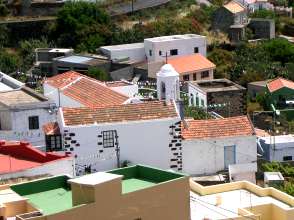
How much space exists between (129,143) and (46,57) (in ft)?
102

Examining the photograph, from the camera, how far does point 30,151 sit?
72.3 feet

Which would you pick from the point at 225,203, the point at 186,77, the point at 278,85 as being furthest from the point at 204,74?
the point at 225,203

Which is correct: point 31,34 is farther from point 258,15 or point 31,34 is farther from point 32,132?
point 32,132

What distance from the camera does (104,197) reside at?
13.5 m

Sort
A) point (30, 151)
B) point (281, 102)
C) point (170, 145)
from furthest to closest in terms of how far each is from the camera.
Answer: point (281, 102) < point (170, 145) < point (30, 151)

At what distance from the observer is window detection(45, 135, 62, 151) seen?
2438cm

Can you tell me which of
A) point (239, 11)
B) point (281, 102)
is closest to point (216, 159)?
point (281, 102)

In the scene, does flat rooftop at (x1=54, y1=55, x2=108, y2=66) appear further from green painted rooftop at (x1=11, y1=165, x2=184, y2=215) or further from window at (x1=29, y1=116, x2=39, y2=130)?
green painted rooftop at (x1=11, y1=165, x2=184, y2=215)

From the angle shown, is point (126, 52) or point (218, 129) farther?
point (126, 52)

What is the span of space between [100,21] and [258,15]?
52.3ft

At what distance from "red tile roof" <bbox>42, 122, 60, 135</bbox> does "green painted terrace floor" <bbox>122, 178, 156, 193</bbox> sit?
9.31 m

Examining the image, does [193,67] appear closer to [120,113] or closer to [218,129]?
[218,129]

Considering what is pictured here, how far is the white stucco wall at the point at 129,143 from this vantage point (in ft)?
79.3

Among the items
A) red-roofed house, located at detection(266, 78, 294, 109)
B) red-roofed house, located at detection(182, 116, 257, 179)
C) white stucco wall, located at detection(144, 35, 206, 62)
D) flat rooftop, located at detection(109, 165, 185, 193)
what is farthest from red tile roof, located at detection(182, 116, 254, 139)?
white stucco wall, located at detection(144, 35, 206, 62)
